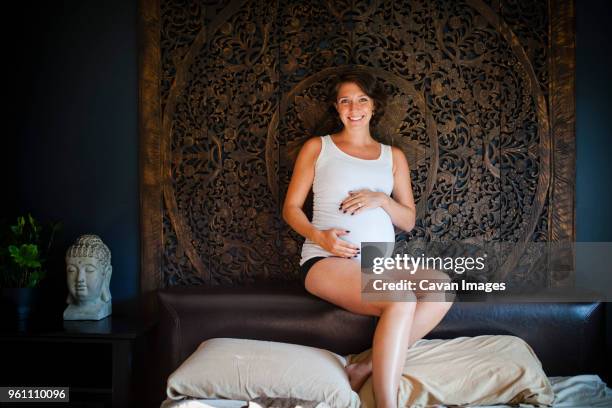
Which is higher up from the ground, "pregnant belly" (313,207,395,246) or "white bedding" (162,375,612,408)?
"pregnant belly" (313,207,395,246)

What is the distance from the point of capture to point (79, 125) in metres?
2.79

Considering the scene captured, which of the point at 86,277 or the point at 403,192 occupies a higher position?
the point at 403,192

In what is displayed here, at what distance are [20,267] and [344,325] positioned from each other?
1.52 metres

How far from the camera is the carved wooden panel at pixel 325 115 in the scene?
269 centimetres

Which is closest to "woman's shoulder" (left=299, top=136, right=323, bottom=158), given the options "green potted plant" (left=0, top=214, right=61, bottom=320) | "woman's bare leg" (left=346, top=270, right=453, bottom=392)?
"woman's bare leg" (left=346, top=270, right=453, bottom=392)

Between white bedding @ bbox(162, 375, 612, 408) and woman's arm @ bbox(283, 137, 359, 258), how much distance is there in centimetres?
70

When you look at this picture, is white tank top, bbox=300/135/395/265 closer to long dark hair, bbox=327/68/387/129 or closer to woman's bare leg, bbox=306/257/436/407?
woman's bare leg, bbox=306/257/436/407

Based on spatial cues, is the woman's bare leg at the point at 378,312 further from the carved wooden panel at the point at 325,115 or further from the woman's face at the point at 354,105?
the woman's face at the point at 354,105

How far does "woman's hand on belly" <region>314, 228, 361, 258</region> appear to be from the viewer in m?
2.21

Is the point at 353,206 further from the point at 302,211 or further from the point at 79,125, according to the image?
the point at 79,125

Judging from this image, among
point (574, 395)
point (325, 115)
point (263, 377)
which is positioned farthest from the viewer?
point (325, 115)

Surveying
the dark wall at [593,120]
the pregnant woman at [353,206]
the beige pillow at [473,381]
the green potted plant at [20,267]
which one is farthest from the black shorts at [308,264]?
the dark wall at [593,120]

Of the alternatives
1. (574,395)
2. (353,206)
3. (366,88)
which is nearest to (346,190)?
(353,206)

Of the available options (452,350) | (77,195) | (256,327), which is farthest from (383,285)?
(77,195)
